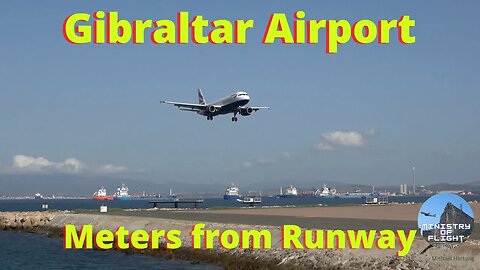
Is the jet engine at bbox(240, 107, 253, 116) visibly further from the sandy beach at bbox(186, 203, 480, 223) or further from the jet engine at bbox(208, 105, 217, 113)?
the sandy beach at bbox(186, 203, 480, 223)

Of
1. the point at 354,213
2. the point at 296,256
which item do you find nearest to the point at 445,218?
the point at 296,256

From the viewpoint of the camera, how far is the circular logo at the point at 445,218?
28.9 m

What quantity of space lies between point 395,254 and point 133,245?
28915 millimetres

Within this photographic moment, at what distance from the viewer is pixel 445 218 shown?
97.0 ft

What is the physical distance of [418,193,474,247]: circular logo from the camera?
1137 inches

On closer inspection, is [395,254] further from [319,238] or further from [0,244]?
[0,244]

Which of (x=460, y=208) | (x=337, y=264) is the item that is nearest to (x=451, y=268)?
(x=460, y=208)

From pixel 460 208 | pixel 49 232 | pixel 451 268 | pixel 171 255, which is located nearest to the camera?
pixel 460 208

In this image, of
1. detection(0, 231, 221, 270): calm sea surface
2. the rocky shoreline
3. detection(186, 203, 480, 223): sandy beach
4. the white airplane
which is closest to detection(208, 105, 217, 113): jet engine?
the white airplane

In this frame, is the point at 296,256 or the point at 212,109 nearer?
the point at 296,256

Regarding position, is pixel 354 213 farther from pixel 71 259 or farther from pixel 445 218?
pixel 445 218

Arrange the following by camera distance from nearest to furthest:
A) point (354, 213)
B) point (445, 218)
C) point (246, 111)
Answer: point (445, 218) → point (246, 111) → point (354, 213)

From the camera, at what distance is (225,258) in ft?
154

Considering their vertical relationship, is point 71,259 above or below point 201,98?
below
